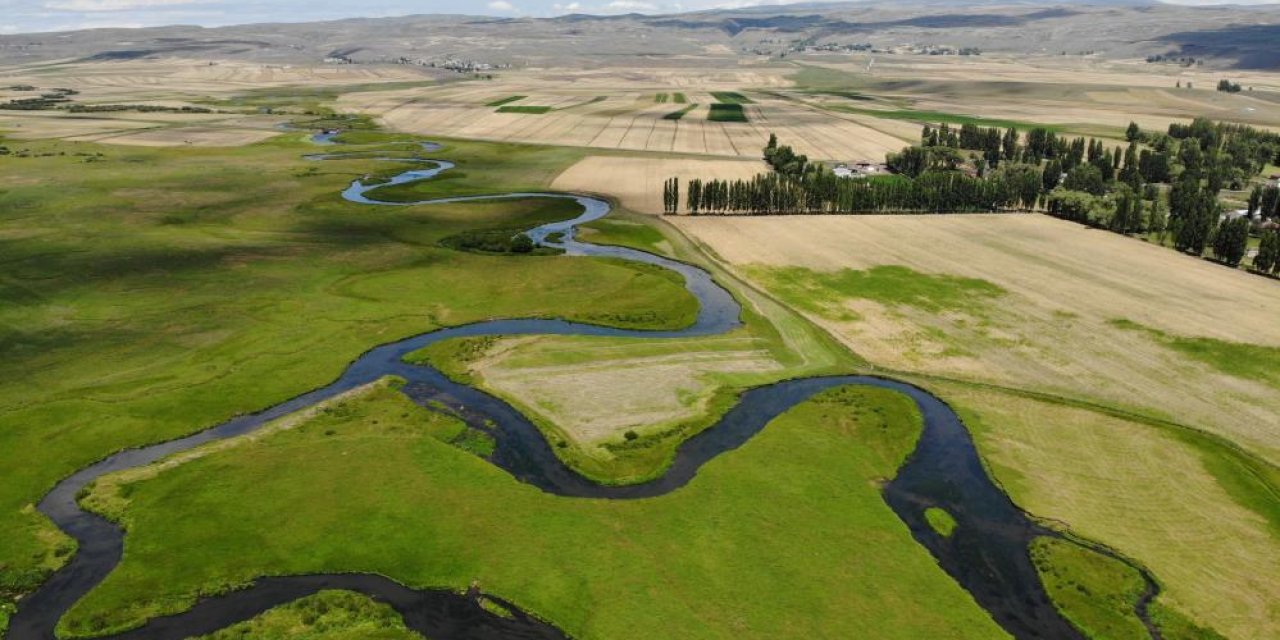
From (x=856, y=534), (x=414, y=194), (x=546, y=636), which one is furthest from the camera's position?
(x=414, y=194)

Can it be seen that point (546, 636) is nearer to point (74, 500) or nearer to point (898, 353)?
point (74, 500)

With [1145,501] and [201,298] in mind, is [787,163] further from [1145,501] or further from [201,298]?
[1145,501]

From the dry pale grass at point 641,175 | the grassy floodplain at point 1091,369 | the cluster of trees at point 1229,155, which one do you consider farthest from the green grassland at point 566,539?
the cluster of trees at point 1229,155

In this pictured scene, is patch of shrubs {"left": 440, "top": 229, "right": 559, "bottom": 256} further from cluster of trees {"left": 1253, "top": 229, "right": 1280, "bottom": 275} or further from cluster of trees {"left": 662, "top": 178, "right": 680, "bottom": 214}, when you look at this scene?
cluster of trees {"left": 1253, "top": 229, "right": 1280, "bottom": 275}

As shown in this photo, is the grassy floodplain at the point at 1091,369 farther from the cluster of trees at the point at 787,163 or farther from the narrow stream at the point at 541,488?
the cluster of trees at the point at 787,163

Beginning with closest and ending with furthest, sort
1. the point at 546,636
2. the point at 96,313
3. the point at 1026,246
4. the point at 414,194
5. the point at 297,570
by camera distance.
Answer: the point at 546,636 → the point at 297,570 → the point at 96,313 → the point at 1026,246 → the point at 414,194

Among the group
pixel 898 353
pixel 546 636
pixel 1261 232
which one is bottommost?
pixel 546 636

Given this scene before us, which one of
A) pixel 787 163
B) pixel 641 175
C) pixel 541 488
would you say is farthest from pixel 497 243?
pixel 787 163

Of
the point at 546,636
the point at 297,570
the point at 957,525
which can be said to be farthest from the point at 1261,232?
the point at 297,570
